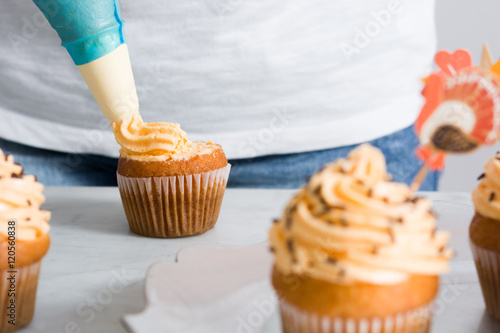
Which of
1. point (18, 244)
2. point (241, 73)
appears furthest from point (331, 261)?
point (241, 73)

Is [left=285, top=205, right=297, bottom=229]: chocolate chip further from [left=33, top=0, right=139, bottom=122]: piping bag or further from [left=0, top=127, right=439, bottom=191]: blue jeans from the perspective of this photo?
[left=0, top=127, right=439, bottom=191]: blue jeans

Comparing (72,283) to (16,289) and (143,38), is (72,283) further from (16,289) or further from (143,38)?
(143,38)

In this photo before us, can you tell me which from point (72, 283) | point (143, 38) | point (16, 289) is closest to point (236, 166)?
point (143, 38)

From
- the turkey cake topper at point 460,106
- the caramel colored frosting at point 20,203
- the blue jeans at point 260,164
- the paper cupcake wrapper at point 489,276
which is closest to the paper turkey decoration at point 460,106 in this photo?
the turkey cake topper at point 460,106

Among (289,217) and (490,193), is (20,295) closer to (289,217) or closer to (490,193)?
(289,217)

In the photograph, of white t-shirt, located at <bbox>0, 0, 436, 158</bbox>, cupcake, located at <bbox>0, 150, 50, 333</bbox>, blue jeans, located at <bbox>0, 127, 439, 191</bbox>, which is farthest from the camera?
blue jeans, located at <bbox>0, 127, 439, 191</bbox>

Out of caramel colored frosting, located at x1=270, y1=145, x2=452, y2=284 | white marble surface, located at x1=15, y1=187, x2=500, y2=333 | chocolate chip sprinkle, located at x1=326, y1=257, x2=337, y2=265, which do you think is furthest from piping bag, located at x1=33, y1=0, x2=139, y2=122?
chocolate chip sprinkle, located at x1=326, y1=257, x2=337, y2=265

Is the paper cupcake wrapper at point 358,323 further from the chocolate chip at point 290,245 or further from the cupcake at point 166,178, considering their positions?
the cupcake at point 166,178
